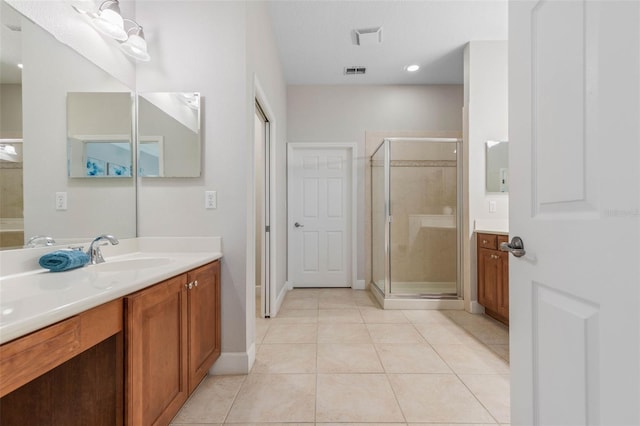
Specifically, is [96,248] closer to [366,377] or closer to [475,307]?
[366,377]

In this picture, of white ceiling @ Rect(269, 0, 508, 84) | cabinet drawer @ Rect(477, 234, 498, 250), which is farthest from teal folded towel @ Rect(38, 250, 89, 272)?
cabinet drawer @ Rect(477, 234, 498, 250)

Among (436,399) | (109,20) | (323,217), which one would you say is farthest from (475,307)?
(109,20)

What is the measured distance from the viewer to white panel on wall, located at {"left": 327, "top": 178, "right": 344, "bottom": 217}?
4.01 meters

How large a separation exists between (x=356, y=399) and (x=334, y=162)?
9.86ft

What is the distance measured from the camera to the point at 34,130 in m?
1.23

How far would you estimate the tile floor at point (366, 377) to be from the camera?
1471mm

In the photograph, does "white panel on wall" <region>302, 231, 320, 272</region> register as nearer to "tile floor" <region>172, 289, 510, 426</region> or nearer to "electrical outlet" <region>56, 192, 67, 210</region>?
"tile floor" <region>172, 289, 510, 426</region>

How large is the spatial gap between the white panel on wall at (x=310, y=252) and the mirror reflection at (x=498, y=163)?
2.24 metres

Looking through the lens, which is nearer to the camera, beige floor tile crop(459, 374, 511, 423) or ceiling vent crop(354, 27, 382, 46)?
beige floor tile crop(459, 374, 511, 423)

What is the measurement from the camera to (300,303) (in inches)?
132

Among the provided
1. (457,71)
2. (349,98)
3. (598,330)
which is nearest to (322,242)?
(349,98)

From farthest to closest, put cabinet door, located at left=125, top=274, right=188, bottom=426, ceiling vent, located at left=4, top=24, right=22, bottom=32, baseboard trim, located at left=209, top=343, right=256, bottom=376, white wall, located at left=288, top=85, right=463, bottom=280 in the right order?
white wall, located at left=288, top=85, right=463, bottom=280 < baseboard trim, located at left=209, top=343, right=256, bottom=376 < ceiling vent, located at left=4, top=24, right=22, bottom=32 < cabinet door, located at left=125, top=274, right=188, bottom=426

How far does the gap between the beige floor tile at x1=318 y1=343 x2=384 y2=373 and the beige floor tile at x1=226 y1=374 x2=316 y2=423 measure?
0.59 ft

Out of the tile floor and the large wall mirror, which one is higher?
the large wall mirror
